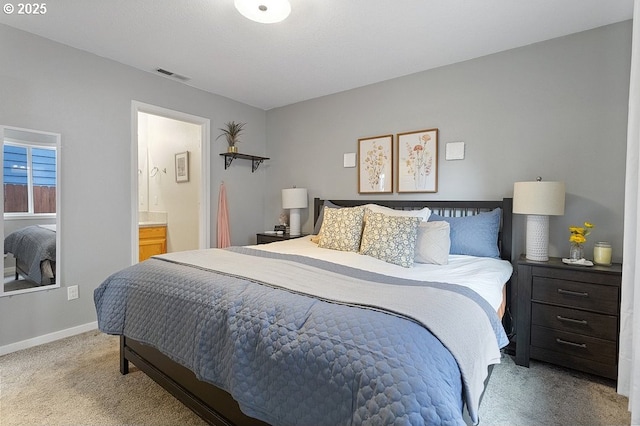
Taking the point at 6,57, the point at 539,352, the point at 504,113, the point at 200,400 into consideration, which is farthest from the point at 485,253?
the point at 6,57

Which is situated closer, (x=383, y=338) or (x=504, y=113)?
(x=383, y=338)

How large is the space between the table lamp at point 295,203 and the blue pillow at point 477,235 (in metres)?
1.89

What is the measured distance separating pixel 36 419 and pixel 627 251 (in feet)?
10.7

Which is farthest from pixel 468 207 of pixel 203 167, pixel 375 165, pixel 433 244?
pixel 203 167

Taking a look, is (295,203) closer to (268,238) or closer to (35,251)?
(268,238)

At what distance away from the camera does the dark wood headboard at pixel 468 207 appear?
269cm

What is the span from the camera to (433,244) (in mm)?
2375

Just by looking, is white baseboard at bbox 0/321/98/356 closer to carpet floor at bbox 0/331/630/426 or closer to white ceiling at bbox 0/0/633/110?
carpet floor at bbox 0/331/630/426

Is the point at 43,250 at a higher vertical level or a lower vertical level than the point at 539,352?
higher

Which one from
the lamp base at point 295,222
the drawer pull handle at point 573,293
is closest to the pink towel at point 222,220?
the lamp base at point 295,222

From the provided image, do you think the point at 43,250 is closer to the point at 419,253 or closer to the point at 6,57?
the point at 6,57

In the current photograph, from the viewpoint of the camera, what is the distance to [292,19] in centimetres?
235

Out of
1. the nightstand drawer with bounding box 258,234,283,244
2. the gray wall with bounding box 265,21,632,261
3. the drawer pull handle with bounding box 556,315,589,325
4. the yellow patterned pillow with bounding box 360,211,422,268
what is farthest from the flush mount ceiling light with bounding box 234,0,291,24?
the drawer pull handle with bounding box 556,315,589,325

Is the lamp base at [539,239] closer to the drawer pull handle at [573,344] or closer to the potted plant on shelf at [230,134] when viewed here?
the drawer pull handle at [573,344]
